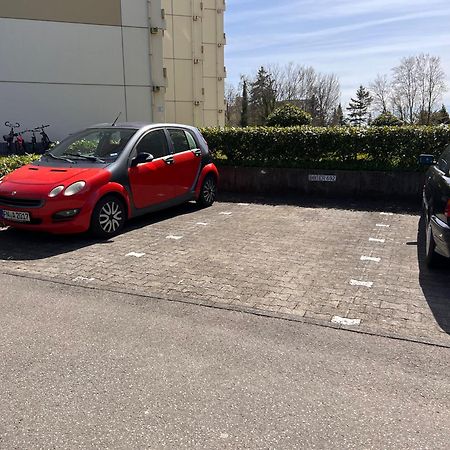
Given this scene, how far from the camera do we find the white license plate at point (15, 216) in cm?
608

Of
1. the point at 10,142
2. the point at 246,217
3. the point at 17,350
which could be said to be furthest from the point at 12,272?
the point at 10,142

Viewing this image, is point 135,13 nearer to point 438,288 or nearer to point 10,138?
point 10,138

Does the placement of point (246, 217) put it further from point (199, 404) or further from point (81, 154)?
point (199, 404)

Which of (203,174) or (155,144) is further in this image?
(203,174)

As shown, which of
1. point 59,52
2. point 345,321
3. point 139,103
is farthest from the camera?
point 139,103

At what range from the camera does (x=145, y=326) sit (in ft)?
12.7

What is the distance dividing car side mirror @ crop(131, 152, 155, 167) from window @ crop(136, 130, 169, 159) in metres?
0.16

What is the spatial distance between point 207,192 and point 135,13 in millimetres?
10252

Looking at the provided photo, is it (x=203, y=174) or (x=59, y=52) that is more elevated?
(x=59, y=52)

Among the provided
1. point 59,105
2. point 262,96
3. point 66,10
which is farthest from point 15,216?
point 262,96

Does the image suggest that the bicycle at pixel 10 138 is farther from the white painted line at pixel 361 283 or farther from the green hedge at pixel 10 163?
the white painted line at pixel 361 283

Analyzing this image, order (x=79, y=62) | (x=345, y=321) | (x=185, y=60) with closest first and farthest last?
1. (x=345, y=321)
2. (x=79, y=62)
3. (x=185, y=60)

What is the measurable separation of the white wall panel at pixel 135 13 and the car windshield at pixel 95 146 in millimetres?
10075

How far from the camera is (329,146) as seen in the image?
9898 millimetres
